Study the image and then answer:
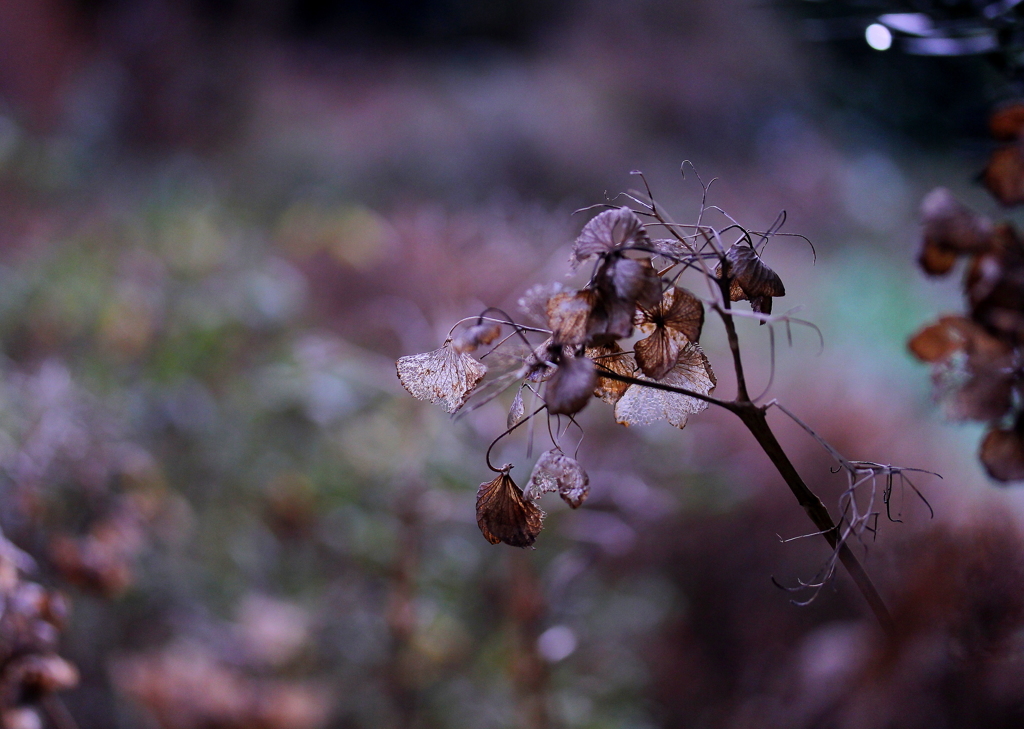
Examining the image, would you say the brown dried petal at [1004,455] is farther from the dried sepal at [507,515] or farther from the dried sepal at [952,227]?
the dried sepal at [507,515]

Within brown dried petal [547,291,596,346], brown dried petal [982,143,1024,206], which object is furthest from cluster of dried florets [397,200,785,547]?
brown dried petal [982,143,1024,206]

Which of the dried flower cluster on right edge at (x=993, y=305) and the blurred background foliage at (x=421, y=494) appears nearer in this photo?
the dried flower cluster on right edge at (x=993, y=305)

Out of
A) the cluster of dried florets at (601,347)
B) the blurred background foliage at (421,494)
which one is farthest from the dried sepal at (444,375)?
the blurred background foliage at (421,494)

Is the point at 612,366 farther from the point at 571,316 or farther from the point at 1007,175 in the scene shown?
the point at 1007,175

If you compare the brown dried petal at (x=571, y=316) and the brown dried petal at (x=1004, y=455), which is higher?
the brown dried petal at (x=1004, y=455)

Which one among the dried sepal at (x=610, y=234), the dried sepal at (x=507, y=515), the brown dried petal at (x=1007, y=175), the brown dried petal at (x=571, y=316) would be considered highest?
the brown dried petal at (x=1007, y=175)

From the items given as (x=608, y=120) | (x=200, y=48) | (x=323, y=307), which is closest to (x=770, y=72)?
(x=608, y=120)

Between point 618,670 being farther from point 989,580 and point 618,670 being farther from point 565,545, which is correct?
point 989,580

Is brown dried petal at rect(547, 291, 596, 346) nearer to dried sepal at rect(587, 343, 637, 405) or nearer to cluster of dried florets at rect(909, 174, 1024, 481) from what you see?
dried sepal at rect(587, 343, 637, 405)
